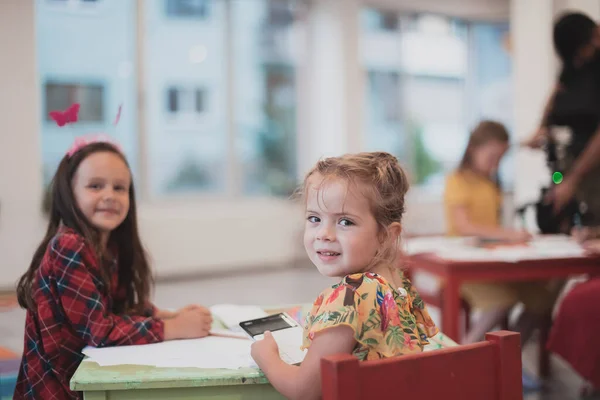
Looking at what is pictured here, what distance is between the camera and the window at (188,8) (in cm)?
563

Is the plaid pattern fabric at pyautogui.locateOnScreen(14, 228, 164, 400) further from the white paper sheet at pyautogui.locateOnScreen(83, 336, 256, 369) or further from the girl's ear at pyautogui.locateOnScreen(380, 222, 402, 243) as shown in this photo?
the girl's ear at pyautogui.locateOnScreen(380, 222, 402, 243)

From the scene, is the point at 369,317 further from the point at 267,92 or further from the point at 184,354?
the point at 267,92

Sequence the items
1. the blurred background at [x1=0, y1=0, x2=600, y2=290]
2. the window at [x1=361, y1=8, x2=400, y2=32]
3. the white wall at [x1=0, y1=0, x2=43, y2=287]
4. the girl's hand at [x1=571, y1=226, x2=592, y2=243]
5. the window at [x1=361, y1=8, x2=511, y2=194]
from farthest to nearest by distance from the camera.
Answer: the window at [x1=361, y1=8, x2=511, y2=194] < the window at [x1=361, y1=8, x2=400, y2=32] < the blurred background at [x1=0, y1=0, x2=600, y2=290] < the white wall at [x1=0, y1=0, x2=43, y2=287] < the girl's hand at [x1=571, y1=226, x2=592, y2=243]

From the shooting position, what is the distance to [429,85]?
719 cm

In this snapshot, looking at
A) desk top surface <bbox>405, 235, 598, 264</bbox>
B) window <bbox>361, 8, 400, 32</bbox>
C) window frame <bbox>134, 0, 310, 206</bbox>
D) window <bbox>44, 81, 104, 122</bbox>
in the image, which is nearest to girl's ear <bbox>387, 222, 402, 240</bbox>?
desk top surface <bbox>405, 235, 598, 264</bbox>

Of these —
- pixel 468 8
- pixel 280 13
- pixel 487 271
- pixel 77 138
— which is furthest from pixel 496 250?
pixel 468 8

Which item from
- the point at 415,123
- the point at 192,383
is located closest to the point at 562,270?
the point at 192,383

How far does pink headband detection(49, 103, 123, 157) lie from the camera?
1.48 m

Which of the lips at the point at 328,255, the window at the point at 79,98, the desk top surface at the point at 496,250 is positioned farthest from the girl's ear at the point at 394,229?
the window at the point at 79,98

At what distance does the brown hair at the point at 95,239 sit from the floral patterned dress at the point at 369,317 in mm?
614

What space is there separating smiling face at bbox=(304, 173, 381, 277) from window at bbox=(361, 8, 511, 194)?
5.67 metres

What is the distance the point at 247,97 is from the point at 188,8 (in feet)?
3.21

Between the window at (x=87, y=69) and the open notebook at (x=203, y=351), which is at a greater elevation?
the window at (x=87, y=69)

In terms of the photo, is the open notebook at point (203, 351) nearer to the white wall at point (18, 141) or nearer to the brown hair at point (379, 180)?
the brown hair at point (379, 180)
